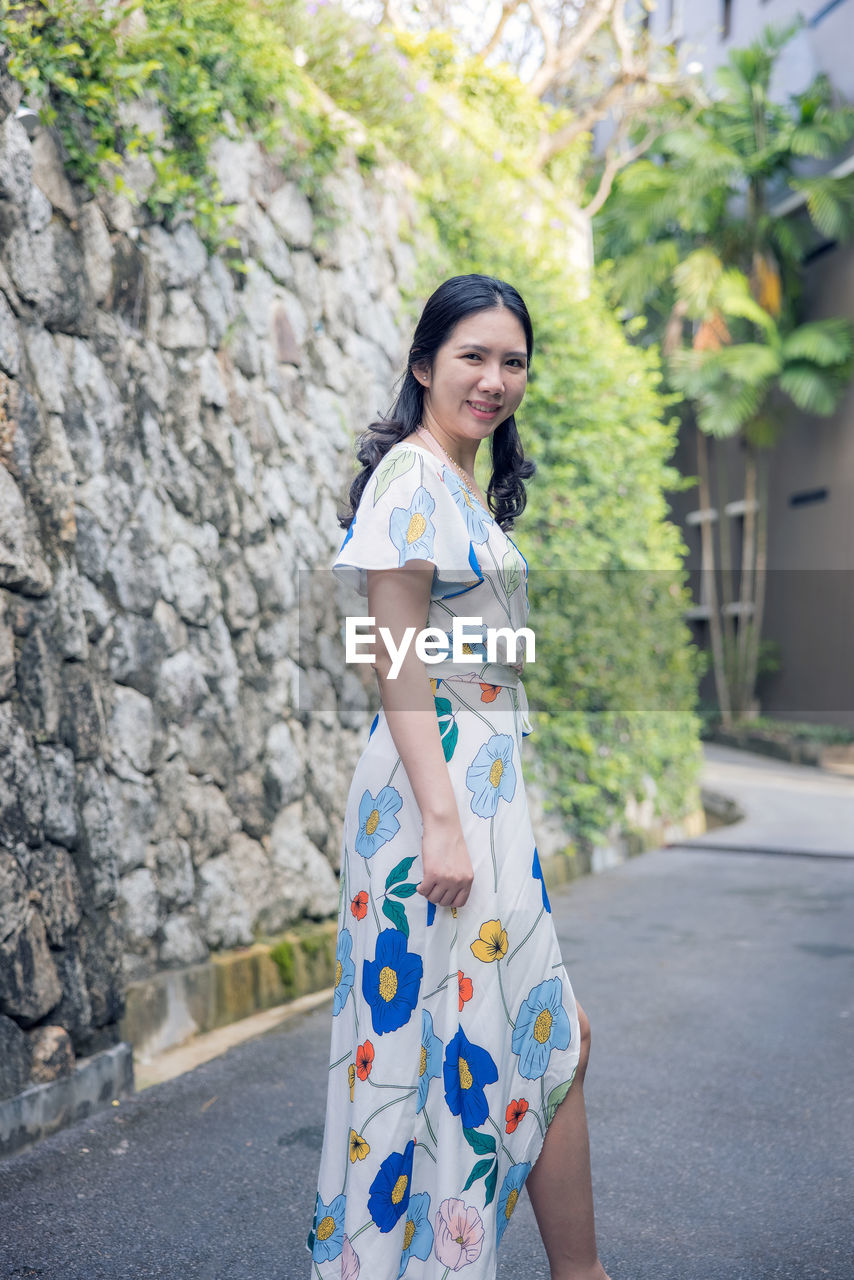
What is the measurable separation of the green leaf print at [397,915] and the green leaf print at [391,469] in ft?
2.09

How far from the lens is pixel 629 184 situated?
16.6 meters

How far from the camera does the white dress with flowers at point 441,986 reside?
180 cm

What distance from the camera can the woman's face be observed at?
2.00m

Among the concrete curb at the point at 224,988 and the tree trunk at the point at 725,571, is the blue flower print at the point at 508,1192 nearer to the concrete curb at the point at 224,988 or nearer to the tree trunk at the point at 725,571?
the concrete curb at the point at 224,988

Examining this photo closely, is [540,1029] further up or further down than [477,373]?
further down

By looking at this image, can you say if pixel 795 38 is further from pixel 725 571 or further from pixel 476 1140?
pixel 476 1140

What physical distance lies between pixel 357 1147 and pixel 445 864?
1.55ft

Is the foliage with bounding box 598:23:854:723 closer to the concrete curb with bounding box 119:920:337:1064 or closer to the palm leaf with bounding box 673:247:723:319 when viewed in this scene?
the palm leaf with bounding box 673:247:723:319

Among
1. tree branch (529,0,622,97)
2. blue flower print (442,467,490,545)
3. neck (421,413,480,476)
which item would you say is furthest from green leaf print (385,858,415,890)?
tree branch (529,0,622,97)

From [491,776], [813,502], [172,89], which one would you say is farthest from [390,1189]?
[813,502]

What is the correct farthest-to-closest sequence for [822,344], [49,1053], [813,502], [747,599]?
[747,599] → [813,502] → [822,344] → [49,1053]

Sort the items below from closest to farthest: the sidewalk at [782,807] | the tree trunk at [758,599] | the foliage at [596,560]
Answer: the foliage at [596,560]
the sidewalk at [782,807]
the tree trunk at [758,599]

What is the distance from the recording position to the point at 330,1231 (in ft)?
6.31

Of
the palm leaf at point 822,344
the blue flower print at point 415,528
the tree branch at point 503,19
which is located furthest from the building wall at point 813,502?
the blue flower print at point 415,528
